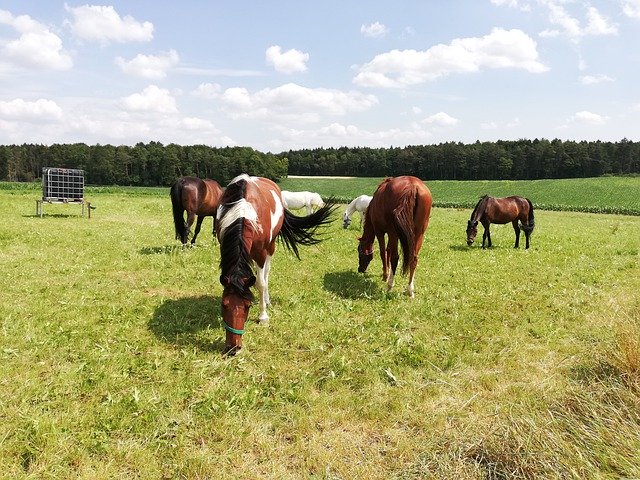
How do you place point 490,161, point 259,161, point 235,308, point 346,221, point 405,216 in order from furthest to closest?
point 490,161
point 259,161
point 346,221
point 405,216
point 235,308

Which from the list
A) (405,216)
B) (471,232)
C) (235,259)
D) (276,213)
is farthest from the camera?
(471,232)

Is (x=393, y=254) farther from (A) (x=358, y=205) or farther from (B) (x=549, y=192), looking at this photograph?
(B) (x=549, y=192)

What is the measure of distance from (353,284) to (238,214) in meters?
4.31

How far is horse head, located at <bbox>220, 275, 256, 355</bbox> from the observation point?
542 centimetres

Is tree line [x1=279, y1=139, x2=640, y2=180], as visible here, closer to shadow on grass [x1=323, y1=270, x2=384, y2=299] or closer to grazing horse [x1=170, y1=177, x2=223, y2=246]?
grazing horse [x1=170, y1=177, x2=223, y2=246]

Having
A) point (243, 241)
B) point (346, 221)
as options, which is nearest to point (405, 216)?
point (243, 241)

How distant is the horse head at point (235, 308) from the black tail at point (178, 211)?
8012mm

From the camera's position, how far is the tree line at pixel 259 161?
95375 mm

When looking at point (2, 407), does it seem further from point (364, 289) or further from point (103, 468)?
point (364, 289)

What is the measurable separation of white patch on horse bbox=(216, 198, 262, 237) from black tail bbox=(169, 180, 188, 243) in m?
6.86

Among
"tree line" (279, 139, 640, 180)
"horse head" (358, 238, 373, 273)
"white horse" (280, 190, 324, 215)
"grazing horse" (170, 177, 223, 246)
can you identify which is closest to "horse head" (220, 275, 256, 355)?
"horse head" (358, 238, 373, 273)

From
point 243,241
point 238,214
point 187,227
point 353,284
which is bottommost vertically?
point 353,284

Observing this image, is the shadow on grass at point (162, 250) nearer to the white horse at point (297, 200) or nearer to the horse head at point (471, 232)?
the horse head at point (471, 232)

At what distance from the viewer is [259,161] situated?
91.2 metres
